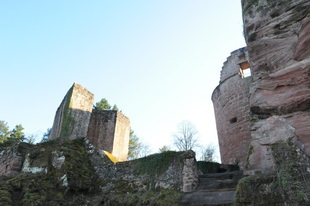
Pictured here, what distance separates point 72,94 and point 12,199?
6670mm

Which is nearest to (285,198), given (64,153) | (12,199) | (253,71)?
(253,71)

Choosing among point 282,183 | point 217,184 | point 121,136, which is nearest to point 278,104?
point 282,183

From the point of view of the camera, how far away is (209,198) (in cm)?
451

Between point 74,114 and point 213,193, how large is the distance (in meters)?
7.95

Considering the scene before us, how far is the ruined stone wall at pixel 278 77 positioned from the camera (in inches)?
78.7

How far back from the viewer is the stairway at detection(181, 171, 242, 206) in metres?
4.27

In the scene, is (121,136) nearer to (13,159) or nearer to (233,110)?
(233,110)

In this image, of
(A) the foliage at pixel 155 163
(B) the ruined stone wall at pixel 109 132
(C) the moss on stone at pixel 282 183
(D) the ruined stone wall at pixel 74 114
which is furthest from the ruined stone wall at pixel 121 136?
(C) the moss on stone at pixel 282 183

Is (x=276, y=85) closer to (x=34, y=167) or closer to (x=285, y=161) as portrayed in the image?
(x=285, y=161)

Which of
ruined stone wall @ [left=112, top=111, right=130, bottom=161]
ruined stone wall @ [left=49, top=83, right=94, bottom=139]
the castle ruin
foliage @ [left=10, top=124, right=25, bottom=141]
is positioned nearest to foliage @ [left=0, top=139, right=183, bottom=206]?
ruined stone wall @ [left=49, top=83, right=94, bottom=139]

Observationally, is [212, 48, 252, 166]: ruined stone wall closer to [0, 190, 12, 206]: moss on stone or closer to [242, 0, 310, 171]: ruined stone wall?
[242, 0, 310, 171]: ruined stone wall

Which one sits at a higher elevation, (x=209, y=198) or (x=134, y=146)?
(x=134, y=146)

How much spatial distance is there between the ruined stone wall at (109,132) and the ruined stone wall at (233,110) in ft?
19.8

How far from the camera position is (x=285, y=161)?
1826mm
